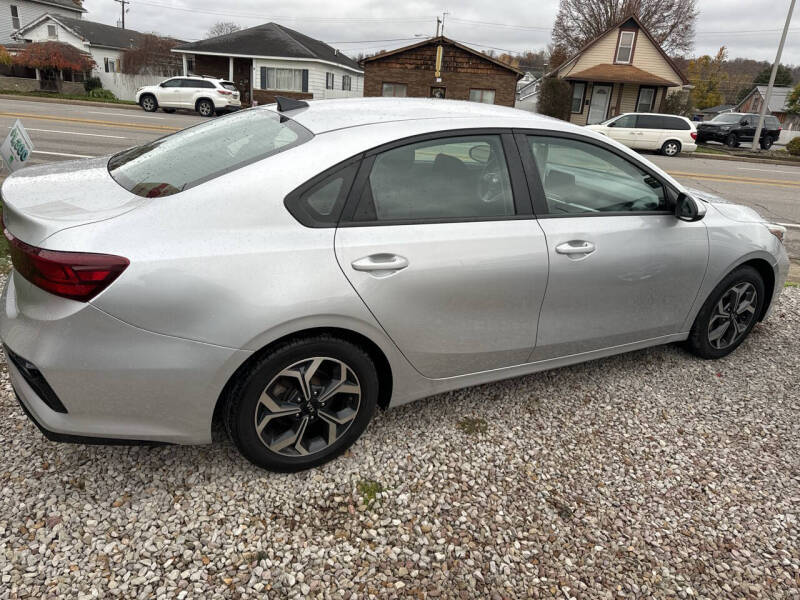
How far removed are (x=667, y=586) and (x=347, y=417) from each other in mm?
1460

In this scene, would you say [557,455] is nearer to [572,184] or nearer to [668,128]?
[572,184]

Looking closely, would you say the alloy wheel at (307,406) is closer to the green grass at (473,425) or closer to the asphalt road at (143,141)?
the green grass at (473,425)

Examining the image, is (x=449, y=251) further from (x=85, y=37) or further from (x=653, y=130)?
(x=85, y=37)

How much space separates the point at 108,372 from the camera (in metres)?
2.04

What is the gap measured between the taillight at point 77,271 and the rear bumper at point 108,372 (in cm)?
5

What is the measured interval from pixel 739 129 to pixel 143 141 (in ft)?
93.6

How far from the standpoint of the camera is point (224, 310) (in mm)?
2088

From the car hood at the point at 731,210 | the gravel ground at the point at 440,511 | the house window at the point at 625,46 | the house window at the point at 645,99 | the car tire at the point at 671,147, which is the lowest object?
the gravel ground at the point at 440,511

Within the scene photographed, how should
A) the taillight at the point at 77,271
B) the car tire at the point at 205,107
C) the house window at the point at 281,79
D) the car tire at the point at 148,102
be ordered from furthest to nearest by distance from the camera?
1. the house window at the point at 281,79
2. the car tire at the point at 148,102
3. the car tire at the point at 205,107
4. the taillight at the point at 77,271

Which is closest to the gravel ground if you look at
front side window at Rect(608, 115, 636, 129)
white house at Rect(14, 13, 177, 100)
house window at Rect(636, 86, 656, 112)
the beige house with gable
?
front side window at Rect(608, 115, 636, 129)

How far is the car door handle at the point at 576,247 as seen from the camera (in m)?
2.86

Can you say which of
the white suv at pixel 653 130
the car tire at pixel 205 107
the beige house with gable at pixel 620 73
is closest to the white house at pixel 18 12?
the car tire at pixel 205 107

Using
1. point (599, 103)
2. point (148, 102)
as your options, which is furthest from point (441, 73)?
point (148, 102)

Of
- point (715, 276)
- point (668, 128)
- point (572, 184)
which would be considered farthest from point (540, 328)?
point (668, 128)
